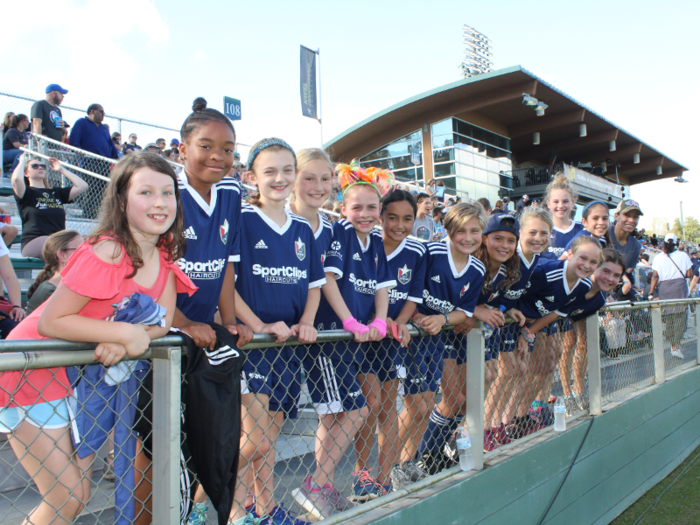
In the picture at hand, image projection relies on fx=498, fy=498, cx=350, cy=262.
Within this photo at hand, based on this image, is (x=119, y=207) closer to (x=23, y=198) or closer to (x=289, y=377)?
(x=289, y=377)

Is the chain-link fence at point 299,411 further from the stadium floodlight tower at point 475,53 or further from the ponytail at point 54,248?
the stadium floodlight tower at point 475,53

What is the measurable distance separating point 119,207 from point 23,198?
440 cm

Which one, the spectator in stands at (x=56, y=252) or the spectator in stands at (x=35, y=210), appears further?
the spectator in stands at (x=35, y=210)

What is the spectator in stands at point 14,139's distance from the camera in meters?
7.64

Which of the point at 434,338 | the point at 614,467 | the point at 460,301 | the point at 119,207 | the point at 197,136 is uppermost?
the point at 197,136

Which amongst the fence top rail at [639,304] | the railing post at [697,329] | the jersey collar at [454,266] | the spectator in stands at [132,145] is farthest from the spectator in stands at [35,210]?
the railing post at [697,329]

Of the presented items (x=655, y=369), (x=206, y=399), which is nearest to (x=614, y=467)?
(x=655, y=369)

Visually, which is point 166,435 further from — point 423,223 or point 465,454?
point 423,223

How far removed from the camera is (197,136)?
231 centimetres

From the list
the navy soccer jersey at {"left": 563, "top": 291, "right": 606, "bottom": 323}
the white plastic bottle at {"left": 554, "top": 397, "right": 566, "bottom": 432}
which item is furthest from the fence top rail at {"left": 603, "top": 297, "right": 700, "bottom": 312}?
the white plastic bottle at {"left": 554, "top": 397, "right": 566, "bottom": 432}

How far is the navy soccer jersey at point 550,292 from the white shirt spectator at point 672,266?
616 centimetres

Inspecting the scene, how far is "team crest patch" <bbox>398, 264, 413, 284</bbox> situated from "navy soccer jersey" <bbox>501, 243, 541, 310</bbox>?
2.94ft

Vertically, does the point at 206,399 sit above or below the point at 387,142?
below

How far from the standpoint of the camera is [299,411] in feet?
9.92
